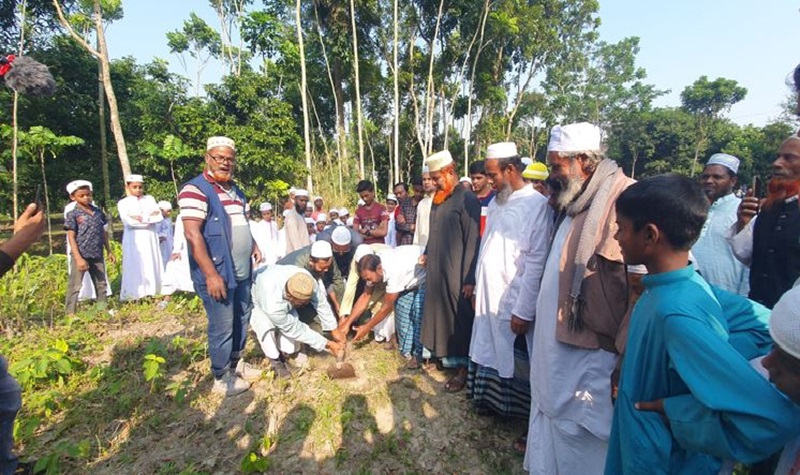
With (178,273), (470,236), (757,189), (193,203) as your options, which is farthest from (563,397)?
→ (178,273)

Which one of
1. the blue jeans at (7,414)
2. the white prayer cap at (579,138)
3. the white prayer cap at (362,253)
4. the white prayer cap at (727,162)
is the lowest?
the blue jeans at (7,414)

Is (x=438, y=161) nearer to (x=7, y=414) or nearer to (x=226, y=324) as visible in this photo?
(x=226, y=324)

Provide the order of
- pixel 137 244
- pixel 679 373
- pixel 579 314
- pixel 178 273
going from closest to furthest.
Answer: pixel 679 373, pixel 579 314, pixel 137 244, pixel 178 273

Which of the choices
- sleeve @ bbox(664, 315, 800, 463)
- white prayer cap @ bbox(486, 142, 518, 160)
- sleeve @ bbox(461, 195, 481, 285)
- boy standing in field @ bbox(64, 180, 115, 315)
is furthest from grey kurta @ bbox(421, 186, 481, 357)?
boy standing in field @ bbox(64, 180, 115, 315)

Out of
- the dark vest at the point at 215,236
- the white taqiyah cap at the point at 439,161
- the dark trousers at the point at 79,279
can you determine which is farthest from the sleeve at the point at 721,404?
the dark trousers at the point at 79,279

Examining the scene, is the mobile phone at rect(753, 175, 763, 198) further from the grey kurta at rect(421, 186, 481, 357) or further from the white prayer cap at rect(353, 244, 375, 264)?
the white prayer cap at rect(353, 244, 375, 264)

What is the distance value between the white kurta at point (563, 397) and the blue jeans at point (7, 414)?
3072 mm

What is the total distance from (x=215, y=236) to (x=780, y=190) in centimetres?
379

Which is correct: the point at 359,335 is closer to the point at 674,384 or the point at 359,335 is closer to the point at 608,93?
the point at 674,384

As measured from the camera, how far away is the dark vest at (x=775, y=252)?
2.28m

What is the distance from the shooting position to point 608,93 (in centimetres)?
3788

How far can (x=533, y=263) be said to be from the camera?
8.51 feet

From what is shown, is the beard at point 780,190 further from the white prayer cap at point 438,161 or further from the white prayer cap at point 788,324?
the white prayer cap at point 438,161

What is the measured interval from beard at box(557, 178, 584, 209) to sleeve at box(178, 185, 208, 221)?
8.35 ft
